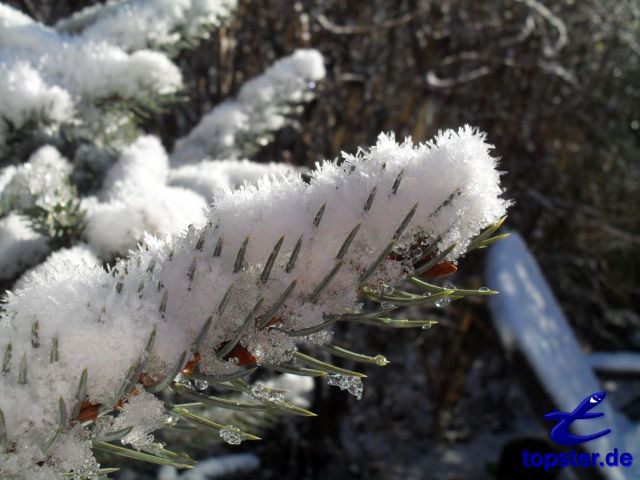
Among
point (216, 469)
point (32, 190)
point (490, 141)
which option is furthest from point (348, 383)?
point (490, 141)

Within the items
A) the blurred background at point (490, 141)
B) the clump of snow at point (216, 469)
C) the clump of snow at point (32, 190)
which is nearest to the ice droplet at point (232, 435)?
the clump of snow at point (32, 190)

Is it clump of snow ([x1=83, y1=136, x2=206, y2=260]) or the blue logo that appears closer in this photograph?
clump of snow ([x1=83, y1=136, x2=206, y2=260])

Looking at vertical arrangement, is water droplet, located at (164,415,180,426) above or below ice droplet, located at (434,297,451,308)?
below

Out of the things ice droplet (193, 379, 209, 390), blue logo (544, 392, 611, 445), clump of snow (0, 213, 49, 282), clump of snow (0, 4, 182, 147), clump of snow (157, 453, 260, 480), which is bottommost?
clump of snow (157, 453, 260, 480)

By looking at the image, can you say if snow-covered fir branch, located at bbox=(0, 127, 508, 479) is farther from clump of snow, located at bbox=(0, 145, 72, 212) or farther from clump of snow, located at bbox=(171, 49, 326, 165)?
clump of snow, located at bbox=(171, 49, 326, 165)

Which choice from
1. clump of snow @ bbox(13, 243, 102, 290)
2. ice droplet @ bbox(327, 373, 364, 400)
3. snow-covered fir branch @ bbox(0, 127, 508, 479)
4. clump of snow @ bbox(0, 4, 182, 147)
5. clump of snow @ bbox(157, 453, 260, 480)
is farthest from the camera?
clump of snow @ bbox(157, 453, 260, 480)

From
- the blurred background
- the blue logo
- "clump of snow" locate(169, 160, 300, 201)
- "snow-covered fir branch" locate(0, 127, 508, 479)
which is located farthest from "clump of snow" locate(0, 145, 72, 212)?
the blurred background

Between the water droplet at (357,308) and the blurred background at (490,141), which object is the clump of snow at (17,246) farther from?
the blurred background at (490,141)
